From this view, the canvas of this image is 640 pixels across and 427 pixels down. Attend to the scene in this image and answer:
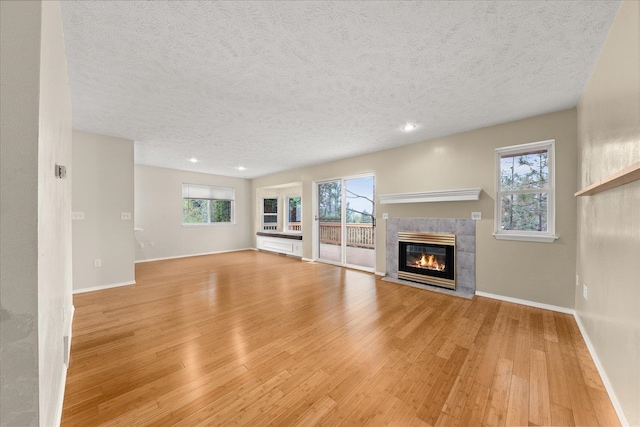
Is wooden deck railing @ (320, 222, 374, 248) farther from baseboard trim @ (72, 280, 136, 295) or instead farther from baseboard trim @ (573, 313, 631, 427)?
baseboard trim @ (573, 313, 631, 427)

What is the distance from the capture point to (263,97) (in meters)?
2.56

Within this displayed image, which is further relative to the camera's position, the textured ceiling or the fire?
the fire

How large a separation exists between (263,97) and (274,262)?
4.33 meters

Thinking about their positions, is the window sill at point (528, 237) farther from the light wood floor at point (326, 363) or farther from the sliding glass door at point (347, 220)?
the sliding glass door at point (347, 220)

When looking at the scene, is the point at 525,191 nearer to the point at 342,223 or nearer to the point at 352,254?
the point at 342,223

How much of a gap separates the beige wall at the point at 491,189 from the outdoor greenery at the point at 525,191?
0.18 m

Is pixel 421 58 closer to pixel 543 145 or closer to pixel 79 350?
pixel 543 145

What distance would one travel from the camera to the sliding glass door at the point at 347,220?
520 centimetres

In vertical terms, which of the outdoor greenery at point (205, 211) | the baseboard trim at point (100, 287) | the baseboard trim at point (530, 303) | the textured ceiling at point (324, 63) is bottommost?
the baseboard trim at point (100, 287)

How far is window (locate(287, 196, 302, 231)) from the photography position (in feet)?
25.6

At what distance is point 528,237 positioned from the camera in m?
3.06

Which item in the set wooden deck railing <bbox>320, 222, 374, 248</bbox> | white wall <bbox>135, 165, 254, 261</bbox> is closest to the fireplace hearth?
wooden deck railing <bbox>320, 222, 374, 248</bbox>

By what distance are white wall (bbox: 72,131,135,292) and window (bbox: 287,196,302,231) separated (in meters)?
4.46

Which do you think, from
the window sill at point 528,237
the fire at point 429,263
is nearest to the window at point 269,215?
the fire at point 429,263
